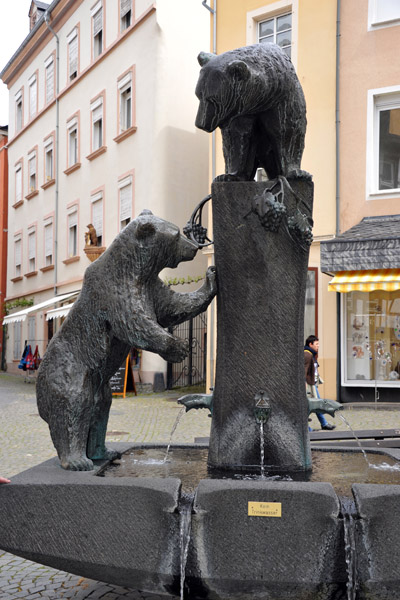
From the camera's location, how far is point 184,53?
1798cm

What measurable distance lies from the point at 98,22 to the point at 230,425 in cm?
1958

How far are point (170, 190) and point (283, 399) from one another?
47.1 feet

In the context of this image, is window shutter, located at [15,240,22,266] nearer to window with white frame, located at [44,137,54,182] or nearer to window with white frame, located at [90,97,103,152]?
window with white frame, located at [44,137,54,182]

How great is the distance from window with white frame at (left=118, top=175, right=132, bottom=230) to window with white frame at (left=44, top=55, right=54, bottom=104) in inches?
306

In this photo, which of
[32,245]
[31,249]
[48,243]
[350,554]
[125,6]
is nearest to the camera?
[350,554]

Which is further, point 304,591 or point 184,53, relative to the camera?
point 184,53

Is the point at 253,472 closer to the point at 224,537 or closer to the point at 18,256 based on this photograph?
the point at 224,537

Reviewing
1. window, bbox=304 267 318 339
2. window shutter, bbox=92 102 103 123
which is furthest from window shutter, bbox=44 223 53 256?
window, bbox=304 267 318 339

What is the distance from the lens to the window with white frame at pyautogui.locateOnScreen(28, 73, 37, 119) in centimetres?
2656

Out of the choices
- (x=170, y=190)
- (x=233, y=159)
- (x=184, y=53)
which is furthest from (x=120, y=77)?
(x=233, y=159)

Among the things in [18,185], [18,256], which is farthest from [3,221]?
[18,256]

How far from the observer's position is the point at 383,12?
1341 cm

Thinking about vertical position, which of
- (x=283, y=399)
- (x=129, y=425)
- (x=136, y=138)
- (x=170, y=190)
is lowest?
(x=129, y=425)

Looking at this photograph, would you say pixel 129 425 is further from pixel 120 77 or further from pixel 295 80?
pixel 120 77
